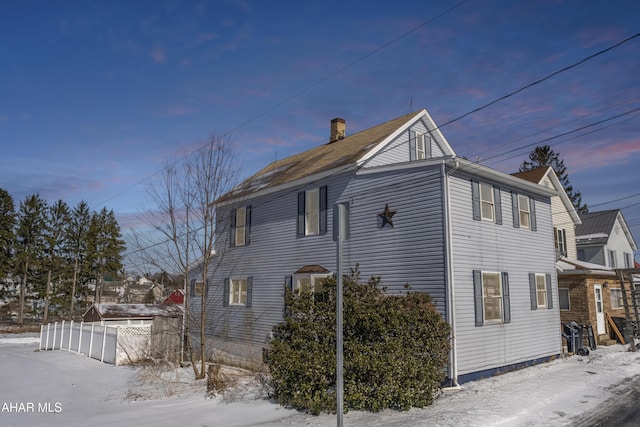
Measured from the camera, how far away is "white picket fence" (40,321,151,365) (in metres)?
18.8

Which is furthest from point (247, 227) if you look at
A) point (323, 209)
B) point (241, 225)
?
point (323, 209)

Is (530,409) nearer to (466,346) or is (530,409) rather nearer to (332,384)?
(466,346)

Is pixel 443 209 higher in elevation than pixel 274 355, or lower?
higher

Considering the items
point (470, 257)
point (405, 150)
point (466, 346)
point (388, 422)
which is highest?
point (405, 150)

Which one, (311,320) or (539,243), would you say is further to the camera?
(539,243)

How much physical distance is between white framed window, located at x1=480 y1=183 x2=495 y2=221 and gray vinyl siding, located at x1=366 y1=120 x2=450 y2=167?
3.94 m

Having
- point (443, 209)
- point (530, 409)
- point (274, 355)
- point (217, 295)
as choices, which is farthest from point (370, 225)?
point (217, 295)

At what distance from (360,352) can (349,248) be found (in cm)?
567

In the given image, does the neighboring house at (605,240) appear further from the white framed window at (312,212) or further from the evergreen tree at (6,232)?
the evergreen tree at (6,232)

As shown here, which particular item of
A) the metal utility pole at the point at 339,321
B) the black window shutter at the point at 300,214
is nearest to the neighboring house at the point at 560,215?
the black window shutter at the point at 300,214

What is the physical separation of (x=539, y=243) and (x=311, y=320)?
1056 centimetres

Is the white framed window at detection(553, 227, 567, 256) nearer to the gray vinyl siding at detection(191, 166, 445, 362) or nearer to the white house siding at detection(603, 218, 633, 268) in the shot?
the white house siding at detection(603, 218, 633, 268)

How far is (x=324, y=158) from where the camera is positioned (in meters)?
18.8

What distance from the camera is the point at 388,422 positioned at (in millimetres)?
8305
